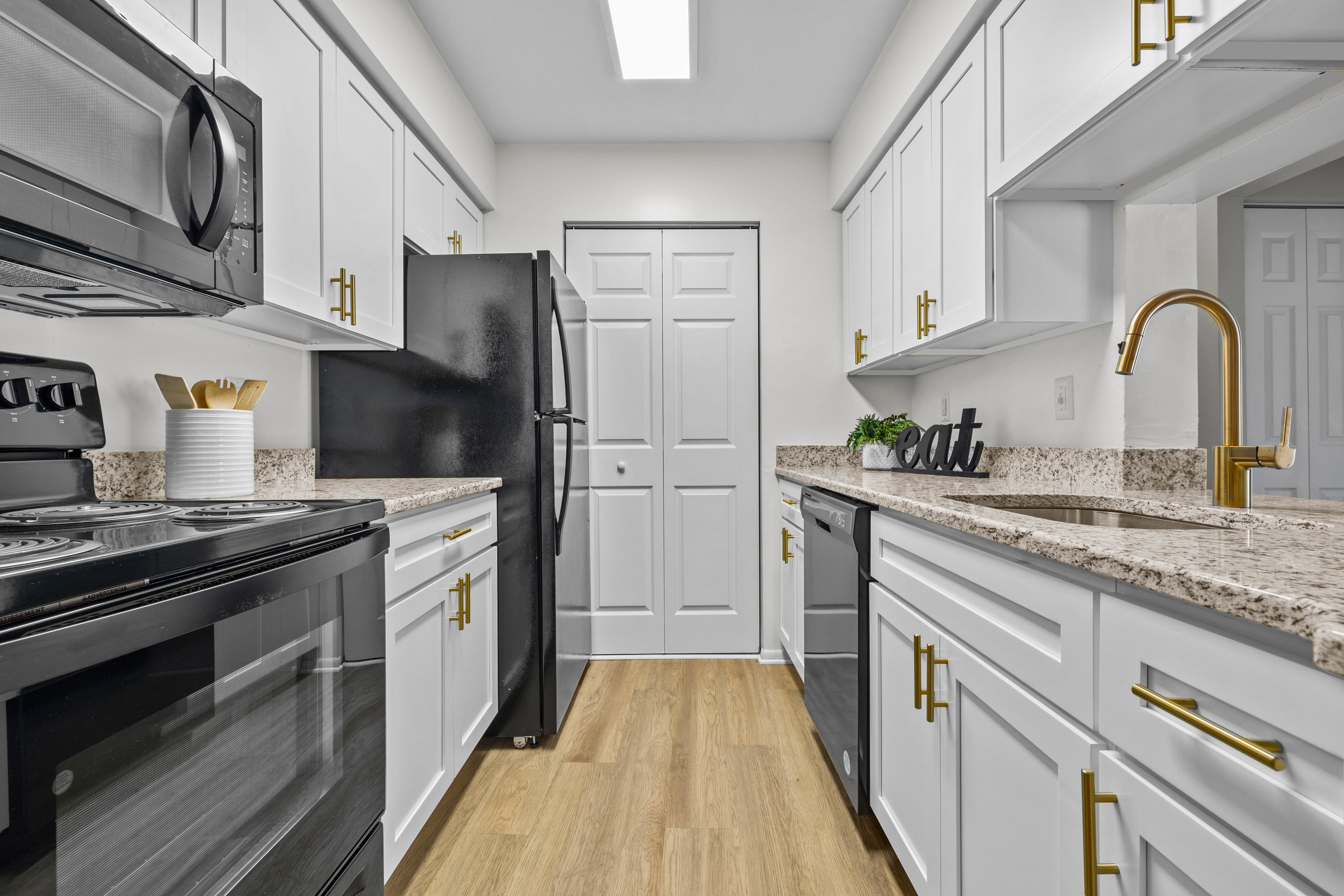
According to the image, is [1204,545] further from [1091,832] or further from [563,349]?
[563,349]

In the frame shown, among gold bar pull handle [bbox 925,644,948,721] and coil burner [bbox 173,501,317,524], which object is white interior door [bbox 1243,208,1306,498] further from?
coil burner [bbox 173,501,317,524]

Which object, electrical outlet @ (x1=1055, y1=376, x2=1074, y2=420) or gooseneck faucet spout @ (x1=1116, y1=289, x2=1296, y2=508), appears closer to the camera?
gooseneck faucet spout @ (x1=1116, y1=289, x2=1296, y2=508)

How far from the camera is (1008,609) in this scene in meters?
1.01

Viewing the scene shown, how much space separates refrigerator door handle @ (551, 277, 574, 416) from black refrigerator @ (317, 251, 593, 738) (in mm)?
40

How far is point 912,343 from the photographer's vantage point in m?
2.38

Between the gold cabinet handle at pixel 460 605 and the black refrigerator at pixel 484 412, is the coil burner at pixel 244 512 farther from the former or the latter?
the black refrigerator at pixel 484 412

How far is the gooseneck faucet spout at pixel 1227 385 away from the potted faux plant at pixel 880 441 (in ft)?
5.00

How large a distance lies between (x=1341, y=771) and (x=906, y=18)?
251 centimetres

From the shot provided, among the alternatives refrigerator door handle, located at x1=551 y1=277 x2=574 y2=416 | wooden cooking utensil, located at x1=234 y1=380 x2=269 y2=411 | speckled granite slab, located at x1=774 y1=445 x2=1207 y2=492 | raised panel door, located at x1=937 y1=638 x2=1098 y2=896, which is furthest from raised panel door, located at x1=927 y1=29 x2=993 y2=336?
wooden cooking utensil, located at x1=234 y1=380 x2=269 y2=411

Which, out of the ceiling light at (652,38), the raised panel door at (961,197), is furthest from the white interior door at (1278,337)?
the ceiling light at (652,38)

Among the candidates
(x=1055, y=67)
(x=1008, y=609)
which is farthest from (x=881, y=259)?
(x=1008, y=609)

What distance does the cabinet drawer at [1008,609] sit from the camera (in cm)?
81

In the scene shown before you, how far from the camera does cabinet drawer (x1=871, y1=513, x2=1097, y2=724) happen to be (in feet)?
2.66

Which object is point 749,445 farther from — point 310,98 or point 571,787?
point 310,98
